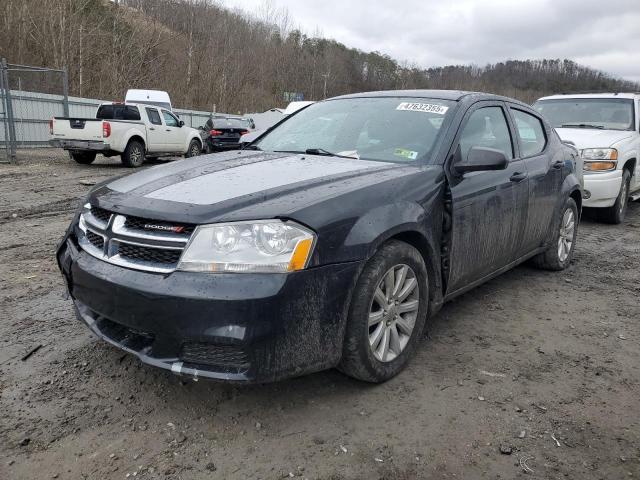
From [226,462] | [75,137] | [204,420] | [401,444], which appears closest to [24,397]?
[204,420]

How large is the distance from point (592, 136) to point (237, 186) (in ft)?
22.2

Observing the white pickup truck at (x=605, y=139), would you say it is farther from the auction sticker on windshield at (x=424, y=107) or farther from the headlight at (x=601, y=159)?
the auction sticker on windshield at (x=424, y=107)

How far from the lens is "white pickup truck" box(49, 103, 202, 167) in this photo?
43.9ft

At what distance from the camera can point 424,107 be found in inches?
146

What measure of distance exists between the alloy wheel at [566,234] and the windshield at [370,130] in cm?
216

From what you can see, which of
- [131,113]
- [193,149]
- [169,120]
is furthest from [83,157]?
[193,149]

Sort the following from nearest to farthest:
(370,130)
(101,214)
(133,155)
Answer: (101,214), (370,130), (133,155)

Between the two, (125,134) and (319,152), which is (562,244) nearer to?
(319,152)

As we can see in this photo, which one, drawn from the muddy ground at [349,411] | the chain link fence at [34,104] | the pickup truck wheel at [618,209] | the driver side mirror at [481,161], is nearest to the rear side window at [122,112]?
the chain link fence at [34,104]

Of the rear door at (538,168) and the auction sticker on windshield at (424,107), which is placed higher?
the auction sticker on windshield at (424,107)

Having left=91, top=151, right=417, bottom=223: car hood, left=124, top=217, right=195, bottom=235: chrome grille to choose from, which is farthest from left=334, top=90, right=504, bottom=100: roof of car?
left=124, top=217, right=195, bottom=235: chrome grille

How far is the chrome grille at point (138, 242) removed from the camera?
2375mm

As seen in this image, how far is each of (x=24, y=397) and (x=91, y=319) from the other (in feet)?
1.68

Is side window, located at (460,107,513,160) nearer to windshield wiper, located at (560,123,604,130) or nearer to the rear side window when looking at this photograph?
windshield wiper, located at (560,123,604,130)
